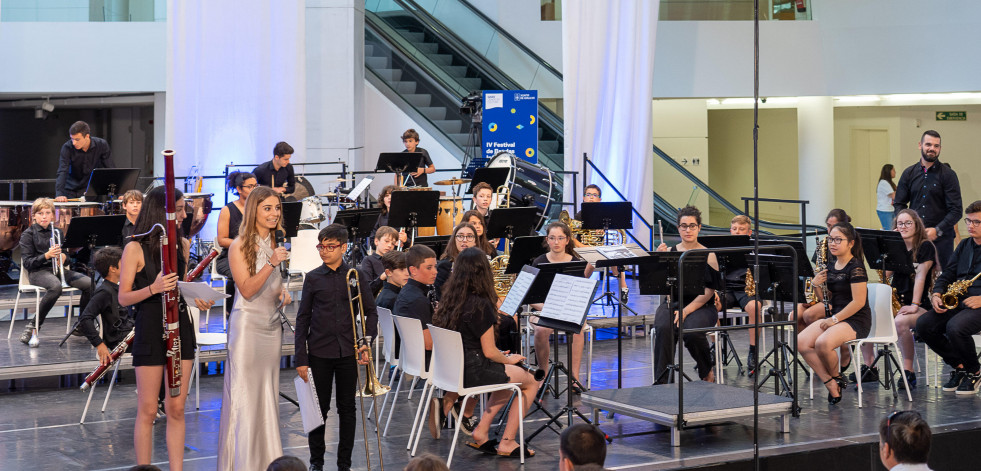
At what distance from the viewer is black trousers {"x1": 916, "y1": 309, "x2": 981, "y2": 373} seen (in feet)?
23.9

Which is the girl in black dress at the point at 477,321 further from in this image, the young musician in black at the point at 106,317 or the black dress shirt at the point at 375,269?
the young musician in black at the point at 106,317

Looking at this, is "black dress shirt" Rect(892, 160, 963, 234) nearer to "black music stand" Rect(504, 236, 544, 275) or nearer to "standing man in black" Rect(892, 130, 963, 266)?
"standing man in black" Rect(892, 130, 963, 266)

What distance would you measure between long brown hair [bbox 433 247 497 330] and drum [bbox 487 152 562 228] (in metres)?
5.51

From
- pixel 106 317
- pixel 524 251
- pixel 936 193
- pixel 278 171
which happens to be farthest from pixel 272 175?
pixel 936 193

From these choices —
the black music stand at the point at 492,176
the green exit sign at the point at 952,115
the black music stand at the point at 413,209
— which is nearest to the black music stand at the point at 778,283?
the black music stand at the point at 413,209

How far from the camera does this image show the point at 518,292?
19.9 feet

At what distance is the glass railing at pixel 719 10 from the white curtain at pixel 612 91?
2512 mm

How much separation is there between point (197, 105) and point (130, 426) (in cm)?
559

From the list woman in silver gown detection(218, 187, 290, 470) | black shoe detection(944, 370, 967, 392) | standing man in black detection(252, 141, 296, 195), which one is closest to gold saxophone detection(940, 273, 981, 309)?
black shoe detection(944, 370, 967, 392)

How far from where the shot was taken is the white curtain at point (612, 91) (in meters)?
13.0

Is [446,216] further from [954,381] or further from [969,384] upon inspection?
[969,384]

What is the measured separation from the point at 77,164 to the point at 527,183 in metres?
4.53

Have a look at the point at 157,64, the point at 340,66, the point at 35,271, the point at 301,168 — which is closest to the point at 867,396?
the point at 35,271

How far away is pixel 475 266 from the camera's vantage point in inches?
223
